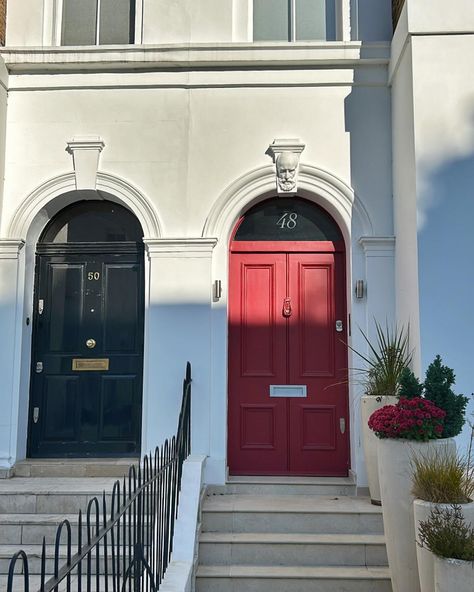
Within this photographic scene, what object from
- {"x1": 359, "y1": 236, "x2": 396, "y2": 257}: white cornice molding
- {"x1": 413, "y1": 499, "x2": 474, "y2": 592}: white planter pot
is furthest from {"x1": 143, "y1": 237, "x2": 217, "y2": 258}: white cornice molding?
{"x1": 413, "y1": 499, "x2": 474, "y2": 592}: white planter pot

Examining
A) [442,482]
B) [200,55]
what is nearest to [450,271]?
[442,482]

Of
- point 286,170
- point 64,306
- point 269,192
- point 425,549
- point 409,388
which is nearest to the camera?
point 425,549

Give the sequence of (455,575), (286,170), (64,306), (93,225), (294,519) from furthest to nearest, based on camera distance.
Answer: (93,225), (64,306), (286,170), (294,519), (455,575)

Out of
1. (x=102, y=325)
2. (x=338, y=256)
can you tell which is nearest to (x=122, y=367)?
(x=102, y=325)

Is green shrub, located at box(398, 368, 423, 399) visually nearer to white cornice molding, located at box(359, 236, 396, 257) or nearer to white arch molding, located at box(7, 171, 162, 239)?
white cornice molding, located at box(359, 236, 396, 257)

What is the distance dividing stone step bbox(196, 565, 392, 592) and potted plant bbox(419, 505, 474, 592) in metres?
1.13

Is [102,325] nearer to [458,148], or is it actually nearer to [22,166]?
[22,166]

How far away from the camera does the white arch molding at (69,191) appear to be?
6344 mm

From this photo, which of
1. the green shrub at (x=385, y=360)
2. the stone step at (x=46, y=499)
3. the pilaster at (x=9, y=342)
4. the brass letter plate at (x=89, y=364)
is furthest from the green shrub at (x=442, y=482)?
the pilaster at (x=9, y=342)

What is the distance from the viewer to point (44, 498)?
5301mm

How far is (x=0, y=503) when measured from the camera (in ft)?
17.5

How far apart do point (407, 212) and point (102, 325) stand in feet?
10.9

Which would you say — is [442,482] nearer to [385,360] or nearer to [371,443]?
[371,443]

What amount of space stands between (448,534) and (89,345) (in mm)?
4169
